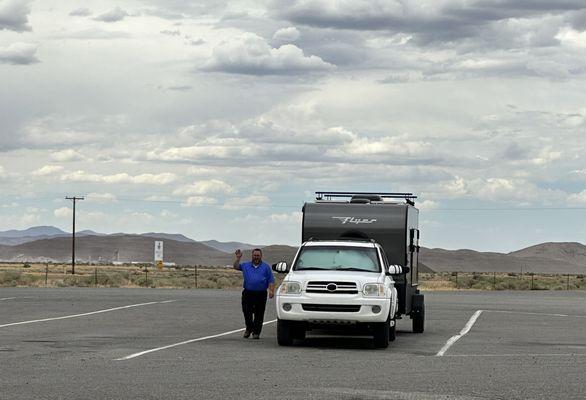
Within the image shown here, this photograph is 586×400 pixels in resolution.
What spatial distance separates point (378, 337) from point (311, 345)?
4.35 ft

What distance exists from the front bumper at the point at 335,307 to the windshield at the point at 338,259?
127cm

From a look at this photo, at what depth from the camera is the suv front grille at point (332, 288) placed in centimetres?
2091

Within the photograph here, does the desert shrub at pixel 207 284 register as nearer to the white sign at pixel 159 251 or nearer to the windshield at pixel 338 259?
the white sign at pixel 159 251

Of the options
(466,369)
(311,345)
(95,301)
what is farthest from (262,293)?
(95,301)

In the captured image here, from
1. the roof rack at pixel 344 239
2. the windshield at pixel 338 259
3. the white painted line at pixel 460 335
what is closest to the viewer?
the white painted line at pixel 460 335

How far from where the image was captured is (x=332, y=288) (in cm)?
2091

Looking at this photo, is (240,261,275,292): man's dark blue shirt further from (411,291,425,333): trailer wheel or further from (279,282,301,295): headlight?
(411,291,425,333): trailer wheel

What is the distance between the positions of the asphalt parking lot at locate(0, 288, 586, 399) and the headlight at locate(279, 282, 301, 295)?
3.26ft

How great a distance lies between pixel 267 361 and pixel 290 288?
340cm

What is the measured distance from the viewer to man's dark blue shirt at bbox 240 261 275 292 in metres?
22.9

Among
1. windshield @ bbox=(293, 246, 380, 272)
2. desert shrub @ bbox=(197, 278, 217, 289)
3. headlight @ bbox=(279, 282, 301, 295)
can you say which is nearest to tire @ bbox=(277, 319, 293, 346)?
headlight @ bbox=(279, 282, 301, 295)

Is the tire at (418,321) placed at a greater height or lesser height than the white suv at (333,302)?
lesser

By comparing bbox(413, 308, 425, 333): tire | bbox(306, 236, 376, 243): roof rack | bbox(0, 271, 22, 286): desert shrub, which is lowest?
bbox(0, 271, 22, 286): desert shrub

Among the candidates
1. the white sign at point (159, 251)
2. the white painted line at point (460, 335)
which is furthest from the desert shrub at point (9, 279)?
the white sign at point (159, 251)
